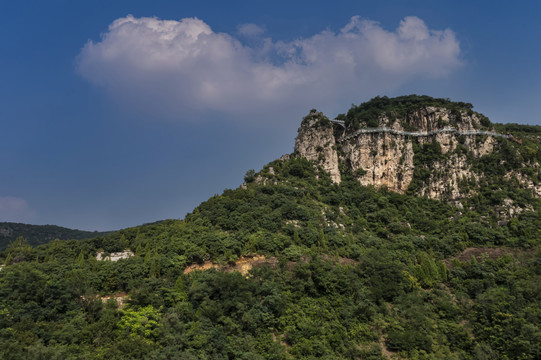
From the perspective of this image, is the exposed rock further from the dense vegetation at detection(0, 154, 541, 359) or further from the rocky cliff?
the dense vegetation at detection(0, 154, 541, 359)

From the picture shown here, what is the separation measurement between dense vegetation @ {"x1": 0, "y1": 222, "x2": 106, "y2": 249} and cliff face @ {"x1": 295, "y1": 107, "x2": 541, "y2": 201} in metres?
73.2

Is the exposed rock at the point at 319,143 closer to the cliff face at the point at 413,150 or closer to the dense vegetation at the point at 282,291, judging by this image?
the cliff face at the point at 413,150

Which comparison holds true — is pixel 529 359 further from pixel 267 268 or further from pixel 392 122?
pixel 392 122

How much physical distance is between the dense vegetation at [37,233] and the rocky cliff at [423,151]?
2879 inches

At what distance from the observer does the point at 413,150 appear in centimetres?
6844

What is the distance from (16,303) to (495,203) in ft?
197

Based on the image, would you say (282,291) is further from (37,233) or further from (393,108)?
(37,233)

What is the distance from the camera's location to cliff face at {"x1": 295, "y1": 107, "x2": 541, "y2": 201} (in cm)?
6419

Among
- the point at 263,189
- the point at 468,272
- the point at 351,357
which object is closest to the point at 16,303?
the point at 351,357

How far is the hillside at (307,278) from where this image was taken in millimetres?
30891

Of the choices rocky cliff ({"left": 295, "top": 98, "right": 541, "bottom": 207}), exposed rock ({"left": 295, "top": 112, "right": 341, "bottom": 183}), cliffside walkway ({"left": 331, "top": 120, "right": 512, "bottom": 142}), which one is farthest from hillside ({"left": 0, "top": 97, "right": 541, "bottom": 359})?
exposed rock ({"left": 295, "top": 112, "right": 341, "bottom": 183})

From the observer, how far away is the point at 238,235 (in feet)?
152

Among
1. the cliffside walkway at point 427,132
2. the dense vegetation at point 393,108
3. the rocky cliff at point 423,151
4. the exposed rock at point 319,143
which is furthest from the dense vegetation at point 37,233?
the cliffside walkway at point 427,132

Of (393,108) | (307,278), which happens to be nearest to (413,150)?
(393,108)
